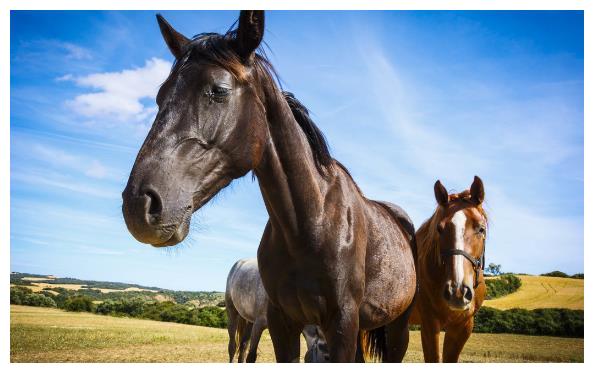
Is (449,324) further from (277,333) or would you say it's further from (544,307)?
(544,307)

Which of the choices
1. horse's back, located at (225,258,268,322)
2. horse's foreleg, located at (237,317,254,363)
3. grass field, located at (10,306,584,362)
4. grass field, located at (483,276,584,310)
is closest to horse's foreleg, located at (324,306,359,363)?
grass field, located at (10,306,584,362)

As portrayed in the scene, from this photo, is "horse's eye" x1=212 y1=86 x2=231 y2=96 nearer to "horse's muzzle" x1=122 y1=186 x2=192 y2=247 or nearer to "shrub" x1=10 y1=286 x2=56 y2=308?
"horse's muzzle" x1=122 y1=186 x2=192 y2=247

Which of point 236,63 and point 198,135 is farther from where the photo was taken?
point 236,63

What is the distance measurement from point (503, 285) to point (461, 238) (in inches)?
125

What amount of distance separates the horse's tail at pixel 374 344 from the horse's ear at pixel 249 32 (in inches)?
101

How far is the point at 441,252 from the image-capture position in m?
3.51

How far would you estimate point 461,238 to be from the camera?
340cm

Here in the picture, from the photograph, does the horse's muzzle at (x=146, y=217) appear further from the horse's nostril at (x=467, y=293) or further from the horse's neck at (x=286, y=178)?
the horse's nostril at (x=467, y=293)

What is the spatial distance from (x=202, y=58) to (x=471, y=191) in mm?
2898

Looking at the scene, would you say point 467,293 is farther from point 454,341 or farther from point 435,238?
point 454,341

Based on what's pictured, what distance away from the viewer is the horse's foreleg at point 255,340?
22.0 ft

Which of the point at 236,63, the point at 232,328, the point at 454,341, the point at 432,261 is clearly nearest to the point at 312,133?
the point at 236,63

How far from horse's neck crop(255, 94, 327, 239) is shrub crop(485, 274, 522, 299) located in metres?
4.71
